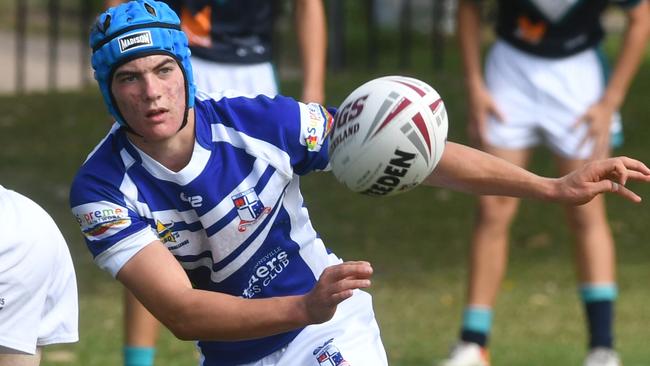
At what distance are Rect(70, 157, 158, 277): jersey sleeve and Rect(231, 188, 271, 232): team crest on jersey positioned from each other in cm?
30

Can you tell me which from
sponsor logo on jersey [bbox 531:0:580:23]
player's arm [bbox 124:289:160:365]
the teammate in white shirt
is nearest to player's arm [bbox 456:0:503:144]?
sponsor logo on jersey [bbox 531:0:580:23]

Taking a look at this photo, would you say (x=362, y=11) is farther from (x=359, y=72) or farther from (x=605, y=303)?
(x=605, y=303)

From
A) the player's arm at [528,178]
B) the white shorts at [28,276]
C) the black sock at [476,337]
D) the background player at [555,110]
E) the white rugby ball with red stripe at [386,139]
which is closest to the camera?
the white shorts at [28,276]

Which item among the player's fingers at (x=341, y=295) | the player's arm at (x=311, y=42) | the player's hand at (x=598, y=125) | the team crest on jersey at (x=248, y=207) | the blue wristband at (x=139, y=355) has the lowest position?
the blue wristband at (x=139, y=355)

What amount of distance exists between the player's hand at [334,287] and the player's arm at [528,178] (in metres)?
0.84

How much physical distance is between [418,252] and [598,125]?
9.64 feet

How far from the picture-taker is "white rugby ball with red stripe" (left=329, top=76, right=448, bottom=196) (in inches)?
172

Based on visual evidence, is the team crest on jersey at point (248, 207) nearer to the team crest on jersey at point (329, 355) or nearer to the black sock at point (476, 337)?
the team crest on jersey at point (329, 355)

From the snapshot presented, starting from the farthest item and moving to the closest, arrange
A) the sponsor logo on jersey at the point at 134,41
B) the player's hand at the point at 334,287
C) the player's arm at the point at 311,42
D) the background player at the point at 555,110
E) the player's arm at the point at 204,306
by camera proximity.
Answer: the background player at the point at 555,110 → the player's arm at the point at 311,42 → the sponsor logo on jersey at the point at 134,41 → the player's arm at the point at 204,306 → the player's hand at the point at 334,287

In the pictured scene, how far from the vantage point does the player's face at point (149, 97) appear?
4457 mm

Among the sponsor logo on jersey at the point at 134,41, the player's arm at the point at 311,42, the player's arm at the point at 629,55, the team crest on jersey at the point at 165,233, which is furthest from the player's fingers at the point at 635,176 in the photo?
the player's arm at the point at 629,55

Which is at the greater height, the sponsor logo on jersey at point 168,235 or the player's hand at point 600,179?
the player's hand at point 600,179

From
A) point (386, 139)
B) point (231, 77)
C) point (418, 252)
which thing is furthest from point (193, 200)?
point (418, 252)

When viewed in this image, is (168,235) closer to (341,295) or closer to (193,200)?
(193,200)
